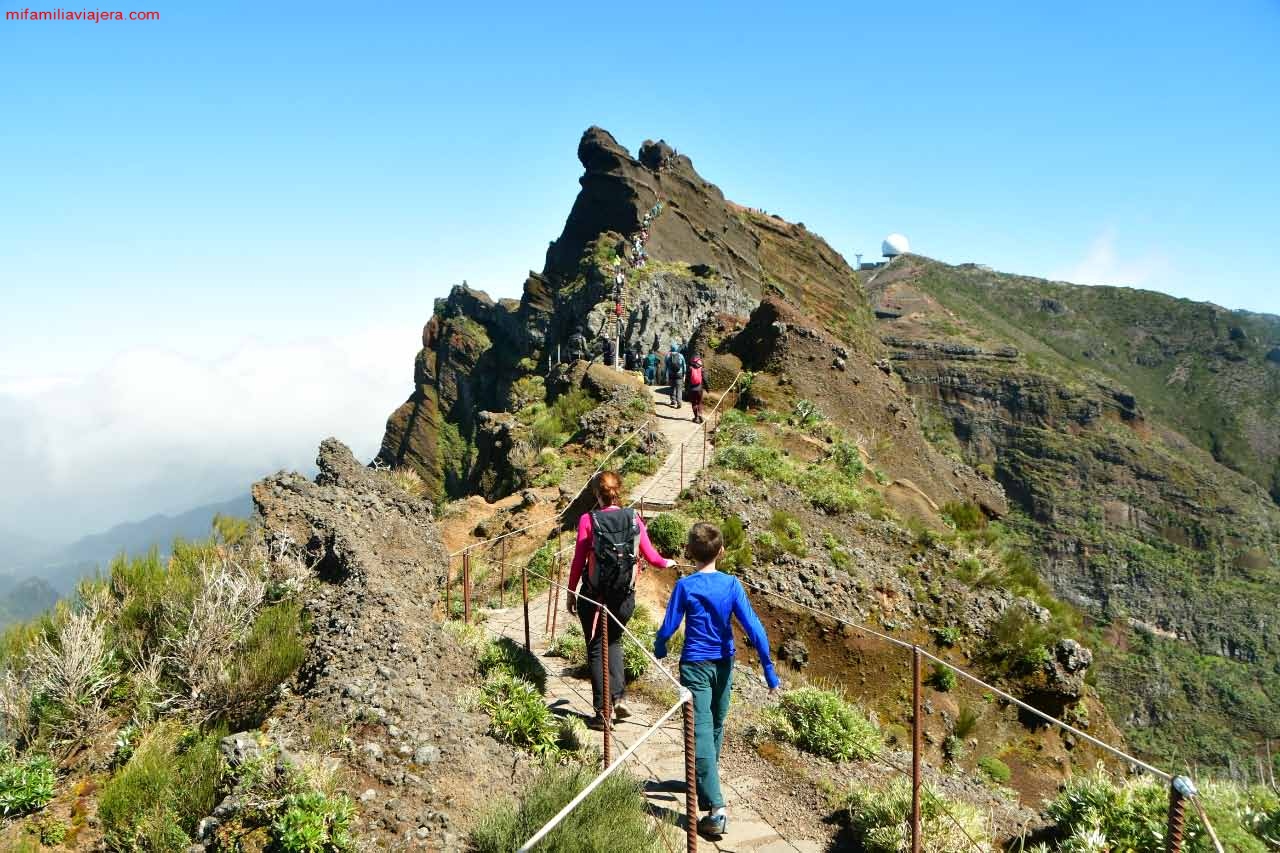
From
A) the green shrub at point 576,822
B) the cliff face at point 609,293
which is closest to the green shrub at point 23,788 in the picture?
the green shrub at point 576,822

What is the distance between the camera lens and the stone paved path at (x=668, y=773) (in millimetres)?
5098

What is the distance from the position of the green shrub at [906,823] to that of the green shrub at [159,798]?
13.5ft

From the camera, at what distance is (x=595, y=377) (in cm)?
2342

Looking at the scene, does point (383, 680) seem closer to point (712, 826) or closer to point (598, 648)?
point (598, 648)

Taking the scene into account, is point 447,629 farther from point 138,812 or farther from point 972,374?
point 972,374

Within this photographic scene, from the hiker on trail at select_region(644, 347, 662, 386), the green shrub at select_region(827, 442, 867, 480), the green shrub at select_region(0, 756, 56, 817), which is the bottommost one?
the green shrub at select_region(0, 756, 56, 817)

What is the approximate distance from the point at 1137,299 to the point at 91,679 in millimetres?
184106

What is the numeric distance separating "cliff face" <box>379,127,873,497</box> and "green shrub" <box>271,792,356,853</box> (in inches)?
576

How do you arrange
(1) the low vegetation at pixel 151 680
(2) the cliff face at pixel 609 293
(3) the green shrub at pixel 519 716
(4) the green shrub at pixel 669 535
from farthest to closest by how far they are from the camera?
(2) the cliff face at pixel 609 293, (4) the green shrub at pixel 669 535, (3) the green shrub at pixel 519 716, (1) the low vegetation at pixel 151 680

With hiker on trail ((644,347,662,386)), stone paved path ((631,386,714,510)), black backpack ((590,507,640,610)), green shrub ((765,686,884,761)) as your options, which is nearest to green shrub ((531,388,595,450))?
stone paved path ((631,386,714,510))

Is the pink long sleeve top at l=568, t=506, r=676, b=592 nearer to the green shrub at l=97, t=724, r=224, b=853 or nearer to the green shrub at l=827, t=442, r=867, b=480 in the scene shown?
the green shrub at l=97, t=724, r=224, b=853

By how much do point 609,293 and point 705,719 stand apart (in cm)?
3085

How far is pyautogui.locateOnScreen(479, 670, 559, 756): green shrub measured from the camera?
227 inches

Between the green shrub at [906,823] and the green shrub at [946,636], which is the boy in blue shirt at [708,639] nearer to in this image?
the green shrub at [906,823]
